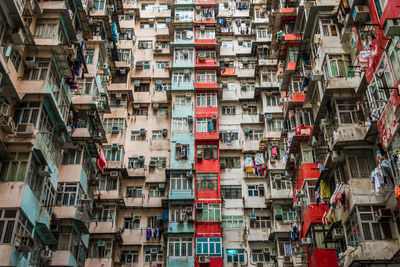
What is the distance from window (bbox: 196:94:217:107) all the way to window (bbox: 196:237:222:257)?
1128 centimetres

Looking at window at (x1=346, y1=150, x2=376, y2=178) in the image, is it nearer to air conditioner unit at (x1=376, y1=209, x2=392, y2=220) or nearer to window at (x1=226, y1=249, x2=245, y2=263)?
air conditioner unit at (x1=376, y1=209, x2=392, y2=220)

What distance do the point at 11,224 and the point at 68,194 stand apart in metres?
7.16

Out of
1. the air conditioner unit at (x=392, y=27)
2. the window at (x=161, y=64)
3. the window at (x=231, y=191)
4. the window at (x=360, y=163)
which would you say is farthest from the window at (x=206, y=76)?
the air conditioner unit at (x=392, y=27)

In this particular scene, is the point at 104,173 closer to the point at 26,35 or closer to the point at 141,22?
the point at 26,35

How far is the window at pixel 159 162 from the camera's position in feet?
114

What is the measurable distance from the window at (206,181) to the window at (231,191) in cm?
162

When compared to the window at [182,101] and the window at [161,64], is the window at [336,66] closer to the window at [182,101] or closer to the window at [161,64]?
the window at [182,101]

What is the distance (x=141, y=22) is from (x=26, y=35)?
22.8 metres

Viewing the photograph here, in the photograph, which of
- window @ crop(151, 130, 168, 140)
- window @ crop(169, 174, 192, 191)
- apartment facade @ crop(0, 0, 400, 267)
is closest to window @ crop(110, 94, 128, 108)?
apartment facade @ crop(0, 0, 400, 267)

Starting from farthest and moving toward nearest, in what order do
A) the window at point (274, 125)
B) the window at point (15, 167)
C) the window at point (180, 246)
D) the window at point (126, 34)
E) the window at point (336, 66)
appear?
the window at point (126, 34) → the window at point (274, 125) → the window at point (180, 246) → the window at point (336, 66) → the window at point (15, 167)

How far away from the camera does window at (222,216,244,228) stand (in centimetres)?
3259

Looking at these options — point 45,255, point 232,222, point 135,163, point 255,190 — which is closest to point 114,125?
point 135,163

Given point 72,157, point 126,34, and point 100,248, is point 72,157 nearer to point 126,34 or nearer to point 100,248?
point 100,248

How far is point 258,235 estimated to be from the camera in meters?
32.0
